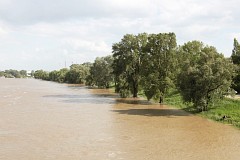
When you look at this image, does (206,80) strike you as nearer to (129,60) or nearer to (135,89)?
(129,60)

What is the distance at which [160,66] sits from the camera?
5838 centimetres

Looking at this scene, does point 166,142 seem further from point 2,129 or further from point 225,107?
point 225,107

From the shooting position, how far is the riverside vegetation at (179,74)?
42.3 m

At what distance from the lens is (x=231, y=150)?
25.0 m

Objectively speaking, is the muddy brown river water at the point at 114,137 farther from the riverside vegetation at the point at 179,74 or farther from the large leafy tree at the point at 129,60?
the large leafy tree at the point at 129,60

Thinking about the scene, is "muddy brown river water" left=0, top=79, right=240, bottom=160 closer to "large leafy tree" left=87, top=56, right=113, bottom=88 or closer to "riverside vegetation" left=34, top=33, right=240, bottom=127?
"riverside vegetation" left=34, top=33, right=240, bottom=127

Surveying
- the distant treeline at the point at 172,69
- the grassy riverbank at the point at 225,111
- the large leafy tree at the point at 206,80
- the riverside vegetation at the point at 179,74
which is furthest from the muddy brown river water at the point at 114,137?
the distant treeline at the point at 172,69

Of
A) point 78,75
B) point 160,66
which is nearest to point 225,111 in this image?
point 160,66

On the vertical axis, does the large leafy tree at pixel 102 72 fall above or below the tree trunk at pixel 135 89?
above

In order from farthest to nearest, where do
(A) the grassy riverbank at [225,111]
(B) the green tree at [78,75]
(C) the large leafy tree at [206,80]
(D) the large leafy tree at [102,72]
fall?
(B) the green tree at [78,75] < (D) the large leafy tree at [102,72] < (C) the large leafy tree at [206,80] < (A) the grassy riverbank at [225,111]

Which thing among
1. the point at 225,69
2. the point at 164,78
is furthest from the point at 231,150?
the point at 164,78

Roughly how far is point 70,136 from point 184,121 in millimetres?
15497

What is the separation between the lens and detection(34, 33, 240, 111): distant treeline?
140ft

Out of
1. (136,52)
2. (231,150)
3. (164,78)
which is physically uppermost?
(136,52)
